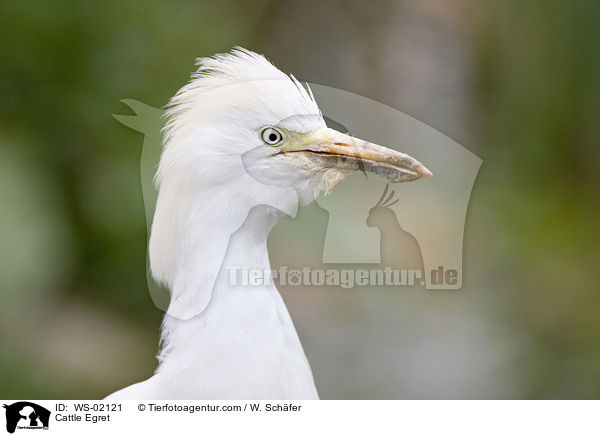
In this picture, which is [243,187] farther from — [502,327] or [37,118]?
[502,327]

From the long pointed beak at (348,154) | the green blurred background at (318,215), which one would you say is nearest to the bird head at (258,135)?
the long pointed beak at (348,154)

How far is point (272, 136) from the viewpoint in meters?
0.95

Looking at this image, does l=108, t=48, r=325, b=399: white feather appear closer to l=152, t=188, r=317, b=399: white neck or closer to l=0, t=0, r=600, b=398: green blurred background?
l=152, t=188, r=317, b=399: white neck

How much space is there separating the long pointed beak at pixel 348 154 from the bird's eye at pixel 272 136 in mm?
13

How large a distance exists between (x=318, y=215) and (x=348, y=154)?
362mm

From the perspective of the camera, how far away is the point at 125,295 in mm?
1476

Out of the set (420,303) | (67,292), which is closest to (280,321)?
(420,303)

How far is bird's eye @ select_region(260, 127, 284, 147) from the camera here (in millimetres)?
941

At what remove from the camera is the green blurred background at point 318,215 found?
4.62ft
